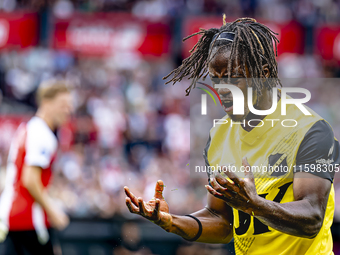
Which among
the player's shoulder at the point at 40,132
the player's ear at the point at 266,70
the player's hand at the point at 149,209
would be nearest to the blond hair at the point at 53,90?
the player's shoulder at the point at 40,132

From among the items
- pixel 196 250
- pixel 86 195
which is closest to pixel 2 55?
pixel 86 195

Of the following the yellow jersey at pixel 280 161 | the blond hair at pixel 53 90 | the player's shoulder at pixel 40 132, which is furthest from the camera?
the blond hair at pixel 53 90

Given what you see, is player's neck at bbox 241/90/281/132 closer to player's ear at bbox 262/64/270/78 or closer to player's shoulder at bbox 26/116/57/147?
player's ear at bbox 262/64/270/78

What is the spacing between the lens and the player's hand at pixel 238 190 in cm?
187

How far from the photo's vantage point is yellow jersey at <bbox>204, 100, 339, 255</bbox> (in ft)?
7.18

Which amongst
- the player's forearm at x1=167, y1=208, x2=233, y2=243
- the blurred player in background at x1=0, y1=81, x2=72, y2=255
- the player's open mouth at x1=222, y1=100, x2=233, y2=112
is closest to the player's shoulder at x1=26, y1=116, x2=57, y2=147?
the blurred player in background at x1=0, y1=81, x2=72, y2=255

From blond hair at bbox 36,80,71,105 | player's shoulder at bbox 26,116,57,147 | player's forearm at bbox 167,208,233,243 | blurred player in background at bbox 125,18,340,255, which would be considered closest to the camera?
blurred player in background at bbox 125,18,340,255

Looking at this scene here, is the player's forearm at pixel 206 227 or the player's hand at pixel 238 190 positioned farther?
the player's forearm at pixel 206 227

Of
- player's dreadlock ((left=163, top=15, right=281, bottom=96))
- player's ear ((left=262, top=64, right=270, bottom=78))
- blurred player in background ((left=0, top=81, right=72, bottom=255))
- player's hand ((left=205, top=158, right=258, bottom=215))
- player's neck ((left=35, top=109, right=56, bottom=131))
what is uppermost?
player's dreadlock ((left=163, top=15, right=281, bottom=96))

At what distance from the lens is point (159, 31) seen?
10297 mm

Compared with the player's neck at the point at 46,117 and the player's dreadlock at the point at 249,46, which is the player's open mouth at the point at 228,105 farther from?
the player's neck at the point at 46,117

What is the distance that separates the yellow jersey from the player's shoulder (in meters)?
2.45

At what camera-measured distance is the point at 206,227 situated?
262 cm

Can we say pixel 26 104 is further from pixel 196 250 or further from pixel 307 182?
A: pixel 307 182
